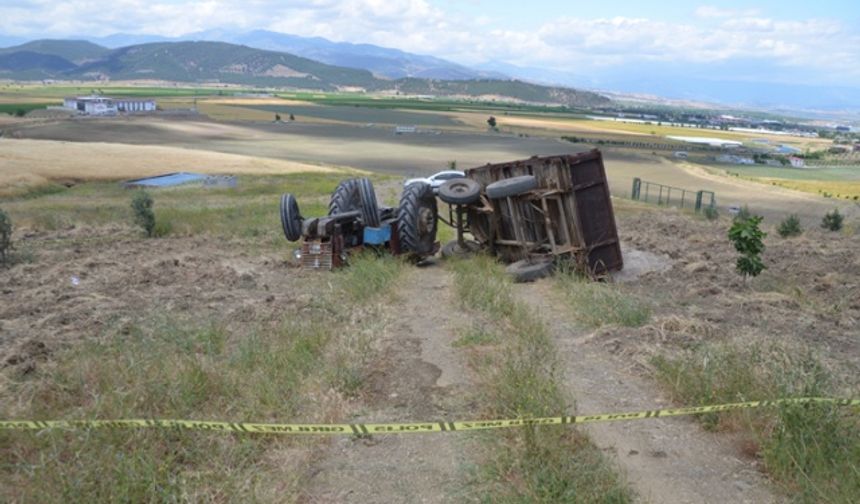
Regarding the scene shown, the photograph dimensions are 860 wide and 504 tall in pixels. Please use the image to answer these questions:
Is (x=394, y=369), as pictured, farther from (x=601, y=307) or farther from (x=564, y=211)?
(x=564, y=211)

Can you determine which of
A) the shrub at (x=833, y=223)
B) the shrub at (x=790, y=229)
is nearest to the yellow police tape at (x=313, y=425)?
the shrub at (x=790, y=229)

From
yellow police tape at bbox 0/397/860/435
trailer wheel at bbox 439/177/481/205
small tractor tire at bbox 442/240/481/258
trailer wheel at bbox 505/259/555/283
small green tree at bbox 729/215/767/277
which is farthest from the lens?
small tractor tire at bbox 442/240/481/258

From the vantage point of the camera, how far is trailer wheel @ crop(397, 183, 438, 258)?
14.9 metres

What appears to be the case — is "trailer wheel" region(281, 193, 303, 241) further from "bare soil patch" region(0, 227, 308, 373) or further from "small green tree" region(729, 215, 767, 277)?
"small green tree" region(729, 215, 767, 277)

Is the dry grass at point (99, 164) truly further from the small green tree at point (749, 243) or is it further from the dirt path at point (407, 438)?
the small green tree at point (749, 243)

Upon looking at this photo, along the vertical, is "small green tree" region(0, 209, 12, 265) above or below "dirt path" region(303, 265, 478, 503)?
below

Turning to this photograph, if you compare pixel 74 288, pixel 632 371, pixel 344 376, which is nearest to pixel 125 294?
pixel 74 288

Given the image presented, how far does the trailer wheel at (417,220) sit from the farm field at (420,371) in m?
0.48

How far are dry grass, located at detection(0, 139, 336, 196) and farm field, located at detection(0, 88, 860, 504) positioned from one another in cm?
2683

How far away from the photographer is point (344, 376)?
6574mm

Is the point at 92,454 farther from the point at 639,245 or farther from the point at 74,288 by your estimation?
the point at 639,245

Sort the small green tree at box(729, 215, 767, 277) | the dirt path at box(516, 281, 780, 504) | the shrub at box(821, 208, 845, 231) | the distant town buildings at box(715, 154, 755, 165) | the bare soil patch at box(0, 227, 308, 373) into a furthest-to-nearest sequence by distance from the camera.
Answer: the distant town buildings at box(715, 154, 755, 165)
the shrub at box(821, 208, 845, 231)
the small green tree at box(729, 215, 767, 277)
the bare soil patch at box(0, 227, 308, 373)
the dirt path at box(516, 281, 780, 504)

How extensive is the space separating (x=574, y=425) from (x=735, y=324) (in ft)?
16.0

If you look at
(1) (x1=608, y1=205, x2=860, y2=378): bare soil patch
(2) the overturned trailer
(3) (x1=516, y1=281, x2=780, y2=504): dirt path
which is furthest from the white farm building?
(3) (x1=516, y1=281, x2=780, y2=504): dirt path
